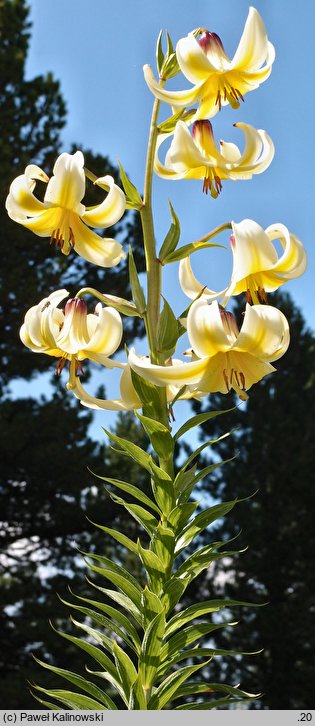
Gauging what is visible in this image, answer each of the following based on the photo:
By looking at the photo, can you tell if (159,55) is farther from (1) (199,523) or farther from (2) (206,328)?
(1) (199,523)

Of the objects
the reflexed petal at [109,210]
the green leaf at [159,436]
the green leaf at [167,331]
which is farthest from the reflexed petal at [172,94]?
the green leaf at [159,436]

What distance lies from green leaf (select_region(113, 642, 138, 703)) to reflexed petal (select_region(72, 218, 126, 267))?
46 cm

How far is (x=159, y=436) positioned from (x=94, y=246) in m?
0.28

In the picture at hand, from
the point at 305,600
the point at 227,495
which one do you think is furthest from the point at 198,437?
the point at 305,600

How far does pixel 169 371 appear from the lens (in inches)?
32.1

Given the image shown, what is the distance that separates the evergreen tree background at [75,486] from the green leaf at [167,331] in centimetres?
532

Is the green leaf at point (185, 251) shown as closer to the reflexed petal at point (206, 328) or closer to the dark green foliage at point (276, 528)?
the reflexed petal at point (206, 328)

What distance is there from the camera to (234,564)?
841 cm

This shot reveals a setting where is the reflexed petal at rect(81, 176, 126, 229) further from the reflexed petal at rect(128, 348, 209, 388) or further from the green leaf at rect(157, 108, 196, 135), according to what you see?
the reflexed petal at rect(128, 348, 209, 388)

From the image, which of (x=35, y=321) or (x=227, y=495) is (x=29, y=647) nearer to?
(x=227, y=495)

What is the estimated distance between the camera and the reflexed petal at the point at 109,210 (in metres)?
0.95

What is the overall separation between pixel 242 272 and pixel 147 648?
42 cm

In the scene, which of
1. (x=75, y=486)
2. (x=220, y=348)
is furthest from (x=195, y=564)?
(x=75, y=486)

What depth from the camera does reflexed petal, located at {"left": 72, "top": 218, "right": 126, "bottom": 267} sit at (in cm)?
99
